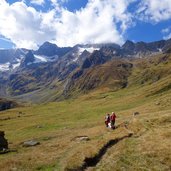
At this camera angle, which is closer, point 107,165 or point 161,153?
point 107,165

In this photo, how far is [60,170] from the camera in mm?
33094

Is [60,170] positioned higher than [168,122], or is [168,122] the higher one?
[168,122]

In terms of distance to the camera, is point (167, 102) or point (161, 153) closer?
point (161, 153)

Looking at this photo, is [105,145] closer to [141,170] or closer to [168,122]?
[141,170]

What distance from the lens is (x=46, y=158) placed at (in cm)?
3866

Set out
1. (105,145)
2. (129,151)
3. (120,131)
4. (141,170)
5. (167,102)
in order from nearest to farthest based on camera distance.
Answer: (141,170) < (129,151) < (105,145) < (120,131) < (167,102)

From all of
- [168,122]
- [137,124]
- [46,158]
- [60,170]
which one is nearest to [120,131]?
[137,124]

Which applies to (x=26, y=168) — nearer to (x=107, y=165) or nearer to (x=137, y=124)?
(x=107, y=165)

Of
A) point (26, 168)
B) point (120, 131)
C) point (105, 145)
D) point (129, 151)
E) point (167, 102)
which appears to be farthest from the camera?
point (167, 102)

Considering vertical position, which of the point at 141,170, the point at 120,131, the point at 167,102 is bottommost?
the point at 141,170

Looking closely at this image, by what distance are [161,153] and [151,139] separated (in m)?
5.36

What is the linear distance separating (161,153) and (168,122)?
49.3 feet

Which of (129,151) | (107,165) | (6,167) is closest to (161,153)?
(129,151)

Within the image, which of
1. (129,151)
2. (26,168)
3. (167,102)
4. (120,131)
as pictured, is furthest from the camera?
(167,102)
